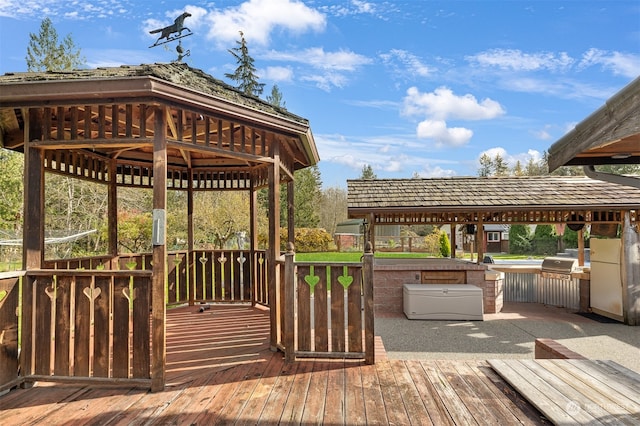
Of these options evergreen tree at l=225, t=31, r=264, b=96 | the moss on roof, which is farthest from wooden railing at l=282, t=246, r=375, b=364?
evergreen tree at l=225, t=31, r=264, b=96

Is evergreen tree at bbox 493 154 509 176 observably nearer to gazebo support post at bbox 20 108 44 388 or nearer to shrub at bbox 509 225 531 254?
shrub at bbox 509 225 531 254

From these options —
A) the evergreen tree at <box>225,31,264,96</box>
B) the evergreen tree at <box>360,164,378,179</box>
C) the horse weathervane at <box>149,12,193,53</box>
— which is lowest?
the horse weathervane at <box>149,12,193,53</box>

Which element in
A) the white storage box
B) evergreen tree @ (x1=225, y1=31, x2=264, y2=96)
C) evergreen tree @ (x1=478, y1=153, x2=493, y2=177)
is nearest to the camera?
the white storage box

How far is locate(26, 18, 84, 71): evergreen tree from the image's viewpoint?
17703 millimetres

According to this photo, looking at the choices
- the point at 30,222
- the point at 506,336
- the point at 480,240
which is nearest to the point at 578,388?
the point at 506,336

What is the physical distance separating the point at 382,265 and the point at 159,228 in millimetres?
7082

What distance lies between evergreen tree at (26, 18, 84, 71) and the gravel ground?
19667mm

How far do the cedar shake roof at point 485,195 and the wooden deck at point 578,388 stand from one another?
596cm

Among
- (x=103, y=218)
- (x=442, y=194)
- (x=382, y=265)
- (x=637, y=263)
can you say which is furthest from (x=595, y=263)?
(x=103, y=218)

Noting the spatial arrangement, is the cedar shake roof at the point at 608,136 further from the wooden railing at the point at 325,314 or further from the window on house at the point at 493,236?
Result: the window on house at the point at 493,236

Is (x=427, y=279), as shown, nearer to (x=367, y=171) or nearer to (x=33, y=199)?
(x=33, y=199)

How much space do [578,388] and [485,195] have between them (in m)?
A: 7.51

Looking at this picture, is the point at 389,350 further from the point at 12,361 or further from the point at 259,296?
the point at 12,361

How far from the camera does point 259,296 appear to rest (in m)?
6.33
